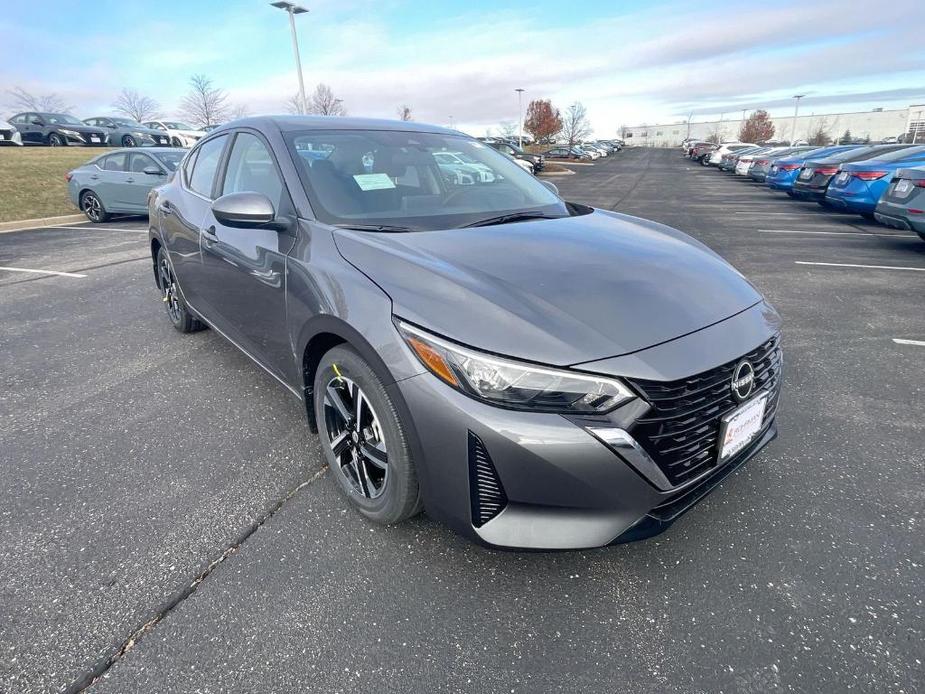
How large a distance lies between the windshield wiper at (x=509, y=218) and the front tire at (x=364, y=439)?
3.01 feet

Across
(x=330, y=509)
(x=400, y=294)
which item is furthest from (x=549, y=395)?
(x=330, y=509)

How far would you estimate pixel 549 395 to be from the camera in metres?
1.66

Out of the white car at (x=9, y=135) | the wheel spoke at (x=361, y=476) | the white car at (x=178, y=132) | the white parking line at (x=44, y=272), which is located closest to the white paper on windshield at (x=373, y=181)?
the wheel spoke at (x=361, y=476)

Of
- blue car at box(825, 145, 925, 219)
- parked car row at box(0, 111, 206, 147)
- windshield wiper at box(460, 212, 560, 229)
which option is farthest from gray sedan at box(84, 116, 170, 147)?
windshield wiper at box(460, 212, 560, 229)

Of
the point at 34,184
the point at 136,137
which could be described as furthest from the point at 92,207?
the point at 136,137

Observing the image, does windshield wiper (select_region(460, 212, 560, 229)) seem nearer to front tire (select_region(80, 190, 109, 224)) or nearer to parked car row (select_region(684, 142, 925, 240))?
parked car row (select_region(684, 142, 925, 240))

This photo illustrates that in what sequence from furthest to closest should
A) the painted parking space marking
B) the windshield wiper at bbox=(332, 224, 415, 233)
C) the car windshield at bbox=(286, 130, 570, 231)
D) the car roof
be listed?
the painted parking space marking, the car roof, the car windshield at bbox=(286, 130, 570, 231), the windshield wiper at bbox=(332, 224, 415, 233)

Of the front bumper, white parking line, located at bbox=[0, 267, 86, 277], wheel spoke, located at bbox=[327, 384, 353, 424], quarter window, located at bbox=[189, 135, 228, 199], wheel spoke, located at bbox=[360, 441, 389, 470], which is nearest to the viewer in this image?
the front bumper

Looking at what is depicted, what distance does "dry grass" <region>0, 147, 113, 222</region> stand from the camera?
12.0 meters

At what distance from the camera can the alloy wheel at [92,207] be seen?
11.1 meters

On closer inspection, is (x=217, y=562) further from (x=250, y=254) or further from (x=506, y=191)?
(x=506, y=191)

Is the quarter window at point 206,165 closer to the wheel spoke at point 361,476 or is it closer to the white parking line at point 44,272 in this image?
the wheel spoke at point 361,476

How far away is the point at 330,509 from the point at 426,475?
75 centimetres

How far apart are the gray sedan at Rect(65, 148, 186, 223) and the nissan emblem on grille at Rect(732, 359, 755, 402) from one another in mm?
10915
